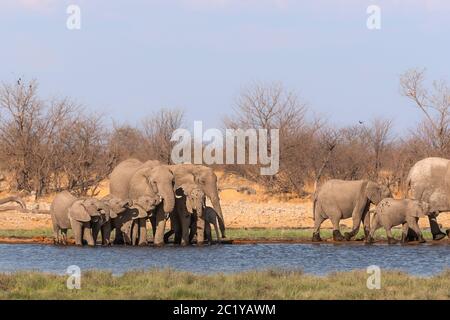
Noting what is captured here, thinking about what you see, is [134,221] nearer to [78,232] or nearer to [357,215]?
[78,232]

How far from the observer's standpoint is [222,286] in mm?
16562

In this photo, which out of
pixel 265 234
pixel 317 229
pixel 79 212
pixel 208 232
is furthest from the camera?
pixel 265 234

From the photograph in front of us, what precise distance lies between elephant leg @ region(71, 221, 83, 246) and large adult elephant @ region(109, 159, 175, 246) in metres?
1.55

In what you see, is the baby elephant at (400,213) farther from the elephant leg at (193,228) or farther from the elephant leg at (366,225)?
the elephant leg at (193,228)

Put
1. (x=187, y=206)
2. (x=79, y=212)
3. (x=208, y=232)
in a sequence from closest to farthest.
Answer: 1. (x=79, y=212)
2. (x=187, y=206)
3. (x=208, y=232)

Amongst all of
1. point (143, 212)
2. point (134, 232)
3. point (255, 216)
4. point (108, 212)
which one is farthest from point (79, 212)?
point (255, 216)

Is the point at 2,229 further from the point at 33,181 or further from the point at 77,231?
the point at 33,181

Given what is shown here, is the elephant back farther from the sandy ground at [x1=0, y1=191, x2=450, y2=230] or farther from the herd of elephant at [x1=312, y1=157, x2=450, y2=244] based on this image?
the herd of elephant at [x1=312, y1=157, x2=450, y2=244]

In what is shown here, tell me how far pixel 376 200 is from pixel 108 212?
7028mm

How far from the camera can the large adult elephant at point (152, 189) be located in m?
26.2

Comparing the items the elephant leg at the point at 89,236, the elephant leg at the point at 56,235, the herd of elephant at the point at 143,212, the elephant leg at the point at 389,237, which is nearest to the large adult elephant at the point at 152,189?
the herd of elephant at the point at 143,212

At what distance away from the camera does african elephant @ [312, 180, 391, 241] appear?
27.8 m

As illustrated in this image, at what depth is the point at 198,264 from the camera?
21500 mm
